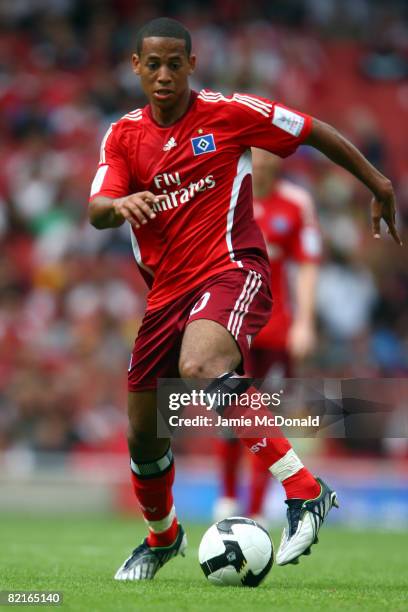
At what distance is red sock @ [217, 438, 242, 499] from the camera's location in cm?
888

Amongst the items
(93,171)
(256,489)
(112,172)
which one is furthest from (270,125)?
(93,171)

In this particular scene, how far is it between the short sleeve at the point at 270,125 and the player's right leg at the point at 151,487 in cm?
125

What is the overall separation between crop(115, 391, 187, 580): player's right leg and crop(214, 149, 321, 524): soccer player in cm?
309

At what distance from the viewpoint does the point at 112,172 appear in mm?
5242

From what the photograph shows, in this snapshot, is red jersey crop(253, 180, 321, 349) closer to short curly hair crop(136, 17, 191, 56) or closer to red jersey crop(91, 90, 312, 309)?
red jersey crop(91, 90, 312, 309)

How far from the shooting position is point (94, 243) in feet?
48.4

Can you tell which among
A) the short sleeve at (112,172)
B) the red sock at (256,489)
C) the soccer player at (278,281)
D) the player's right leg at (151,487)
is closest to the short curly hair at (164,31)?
the short sleeve at (112,172)

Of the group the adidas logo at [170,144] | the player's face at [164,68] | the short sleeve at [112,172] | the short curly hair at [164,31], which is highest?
the short curly hair at [164,31]

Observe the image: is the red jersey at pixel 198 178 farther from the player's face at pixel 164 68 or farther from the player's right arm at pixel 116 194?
the player's face at pixel 164 68

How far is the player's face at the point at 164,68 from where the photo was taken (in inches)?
208

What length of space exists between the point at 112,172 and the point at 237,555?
1754 millimetres

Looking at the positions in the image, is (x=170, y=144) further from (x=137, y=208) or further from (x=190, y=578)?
(x=190, y=578)

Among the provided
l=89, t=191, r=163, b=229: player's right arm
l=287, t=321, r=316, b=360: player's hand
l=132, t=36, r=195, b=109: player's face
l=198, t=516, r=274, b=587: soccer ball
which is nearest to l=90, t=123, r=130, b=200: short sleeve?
l=89, t=191, r=163, b=229: player's right arm

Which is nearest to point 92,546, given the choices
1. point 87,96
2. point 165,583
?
point 165,583
